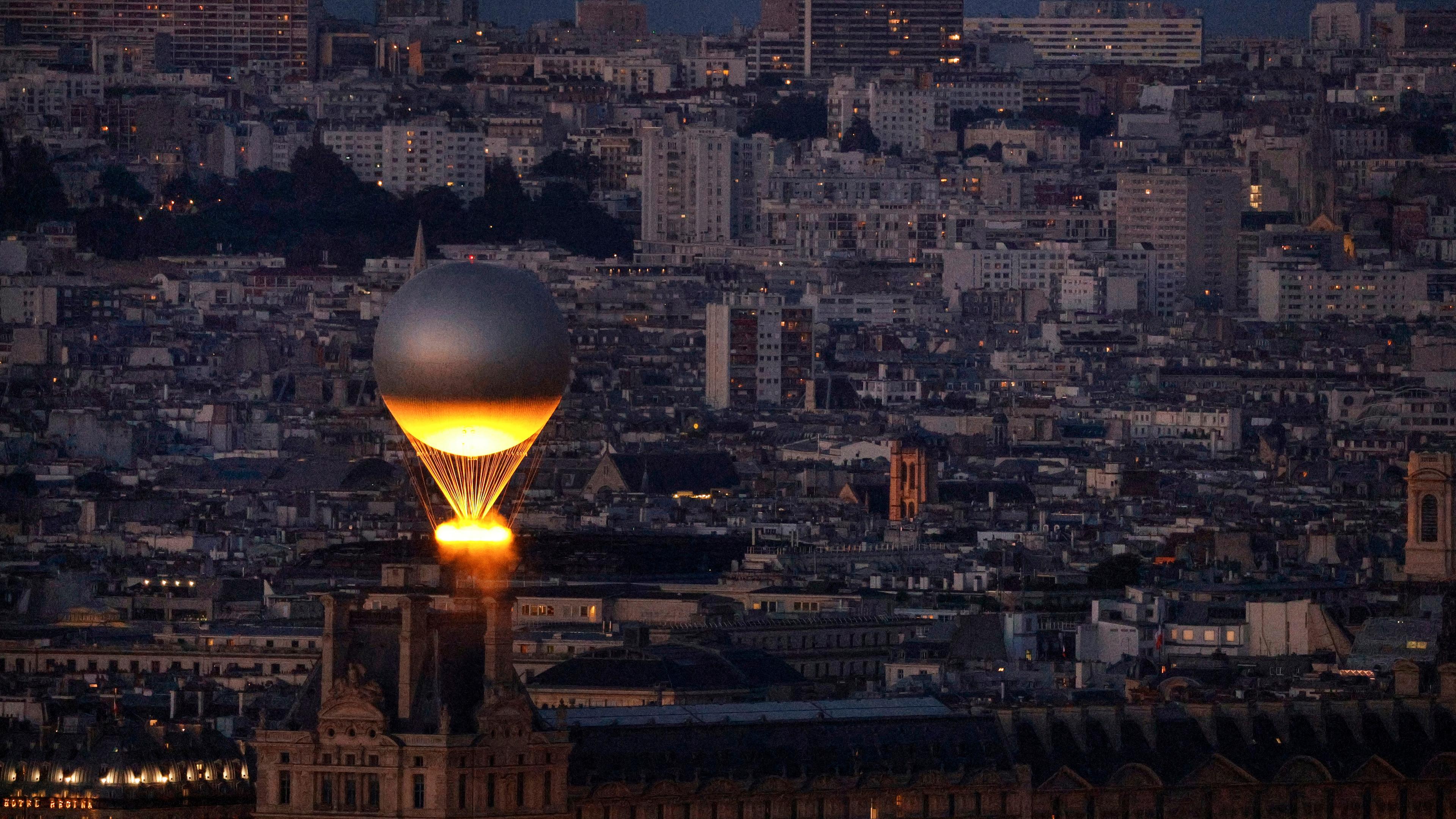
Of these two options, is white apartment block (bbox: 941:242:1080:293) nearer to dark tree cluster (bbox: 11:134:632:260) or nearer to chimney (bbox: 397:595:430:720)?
dark tree cluster (bbox: 11:134:632:260)

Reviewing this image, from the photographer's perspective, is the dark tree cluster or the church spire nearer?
the church spire

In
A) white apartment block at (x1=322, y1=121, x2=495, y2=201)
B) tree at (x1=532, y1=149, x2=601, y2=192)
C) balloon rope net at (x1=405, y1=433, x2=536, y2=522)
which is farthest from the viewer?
tree at (x1=532, y1=149, x2=601, y2=192)

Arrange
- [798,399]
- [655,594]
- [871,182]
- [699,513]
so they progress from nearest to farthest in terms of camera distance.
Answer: [655,594] → [699,513] → [798,399] → [871,182]

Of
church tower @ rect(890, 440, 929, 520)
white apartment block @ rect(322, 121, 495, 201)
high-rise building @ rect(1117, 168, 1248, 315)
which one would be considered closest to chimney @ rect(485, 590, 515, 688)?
church tower @ rect(890, 440, 929, 520)

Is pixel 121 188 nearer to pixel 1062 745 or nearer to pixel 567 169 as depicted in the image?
pixel 567 169

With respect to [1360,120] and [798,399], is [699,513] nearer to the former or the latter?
[798,399]

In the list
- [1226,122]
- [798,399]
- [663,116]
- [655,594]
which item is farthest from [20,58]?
[655,594]
